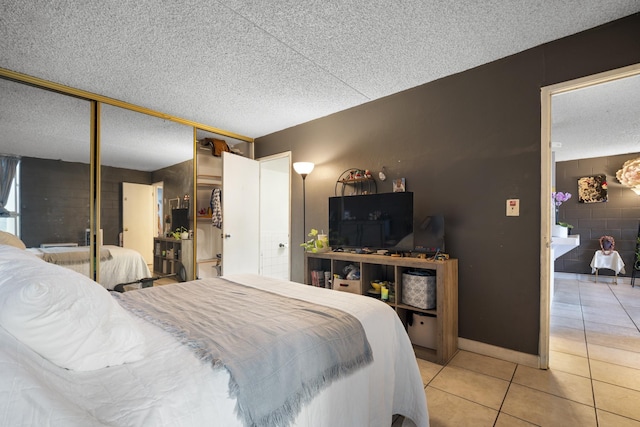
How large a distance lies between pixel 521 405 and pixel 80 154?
440cm

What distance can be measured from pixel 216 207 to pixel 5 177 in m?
2.09

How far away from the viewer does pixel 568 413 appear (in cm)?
171

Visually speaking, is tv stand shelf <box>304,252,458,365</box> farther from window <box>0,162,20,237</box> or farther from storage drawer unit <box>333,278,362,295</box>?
window <box>0,162,20,237</box>

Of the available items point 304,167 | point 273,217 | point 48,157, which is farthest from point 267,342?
point 273,217

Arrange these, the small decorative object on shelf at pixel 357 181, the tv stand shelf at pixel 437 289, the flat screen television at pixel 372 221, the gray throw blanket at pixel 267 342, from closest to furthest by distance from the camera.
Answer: the gray throw blanket at pixel 267 342 < the tv stand shelf at pixel 437 289 < the flat screen television at pixel 372 221 < the small decorative object on shelf at pixel 357 181

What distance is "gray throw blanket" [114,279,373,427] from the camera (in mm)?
931

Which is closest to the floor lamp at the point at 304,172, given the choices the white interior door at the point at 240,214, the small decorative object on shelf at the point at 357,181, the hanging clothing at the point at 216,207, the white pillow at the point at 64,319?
the small decorative object on shelf at the point at 357,181

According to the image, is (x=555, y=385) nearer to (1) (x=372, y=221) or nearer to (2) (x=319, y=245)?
(1) (x=372, y=221)

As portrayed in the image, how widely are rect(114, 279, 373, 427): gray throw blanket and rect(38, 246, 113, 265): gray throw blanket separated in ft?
6.03

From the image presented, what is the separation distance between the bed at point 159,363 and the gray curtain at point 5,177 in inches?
95.5

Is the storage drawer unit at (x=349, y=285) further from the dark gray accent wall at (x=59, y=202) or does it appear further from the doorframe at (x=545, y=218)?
the dark gray accent wall at (x=59, y=202)

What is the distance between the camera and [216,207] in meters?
4.20

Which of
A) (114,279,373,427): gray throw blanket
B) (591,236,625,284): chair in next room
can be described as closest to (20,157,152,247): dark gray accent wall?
(114,279,373,427): gray throw blanket

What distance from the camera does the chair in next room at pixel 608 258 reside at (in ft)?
16.4
